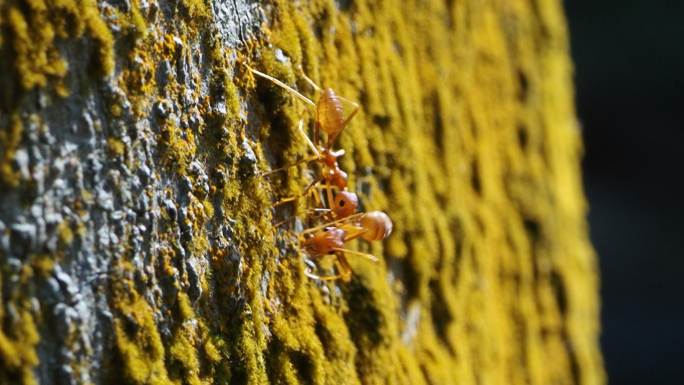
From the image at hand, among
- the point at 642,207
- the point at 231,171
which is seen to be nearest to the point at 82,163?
the point at 231,171

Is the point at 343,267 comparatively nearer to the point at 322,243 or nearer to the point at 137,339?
the point at 322,243

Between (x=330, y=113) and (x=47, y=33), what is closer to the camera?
(x=47, y=33)

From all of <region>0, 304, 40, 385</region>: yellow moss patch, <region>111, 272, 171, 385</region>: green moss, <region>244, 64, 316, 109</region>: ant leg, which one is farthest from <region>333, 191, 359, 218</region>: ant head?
<region>0, 304, 40, 385</region>: yellow moss patch

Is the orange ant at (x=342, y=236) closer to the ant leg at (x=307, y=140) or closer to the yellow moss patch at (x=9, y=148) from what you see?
the ant leg at (x=307, y=140)

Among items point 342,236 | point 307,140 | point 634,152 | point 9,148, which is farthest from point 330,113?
point 634,152

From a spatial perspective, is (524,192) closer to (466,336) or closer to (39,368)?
(466,336)
